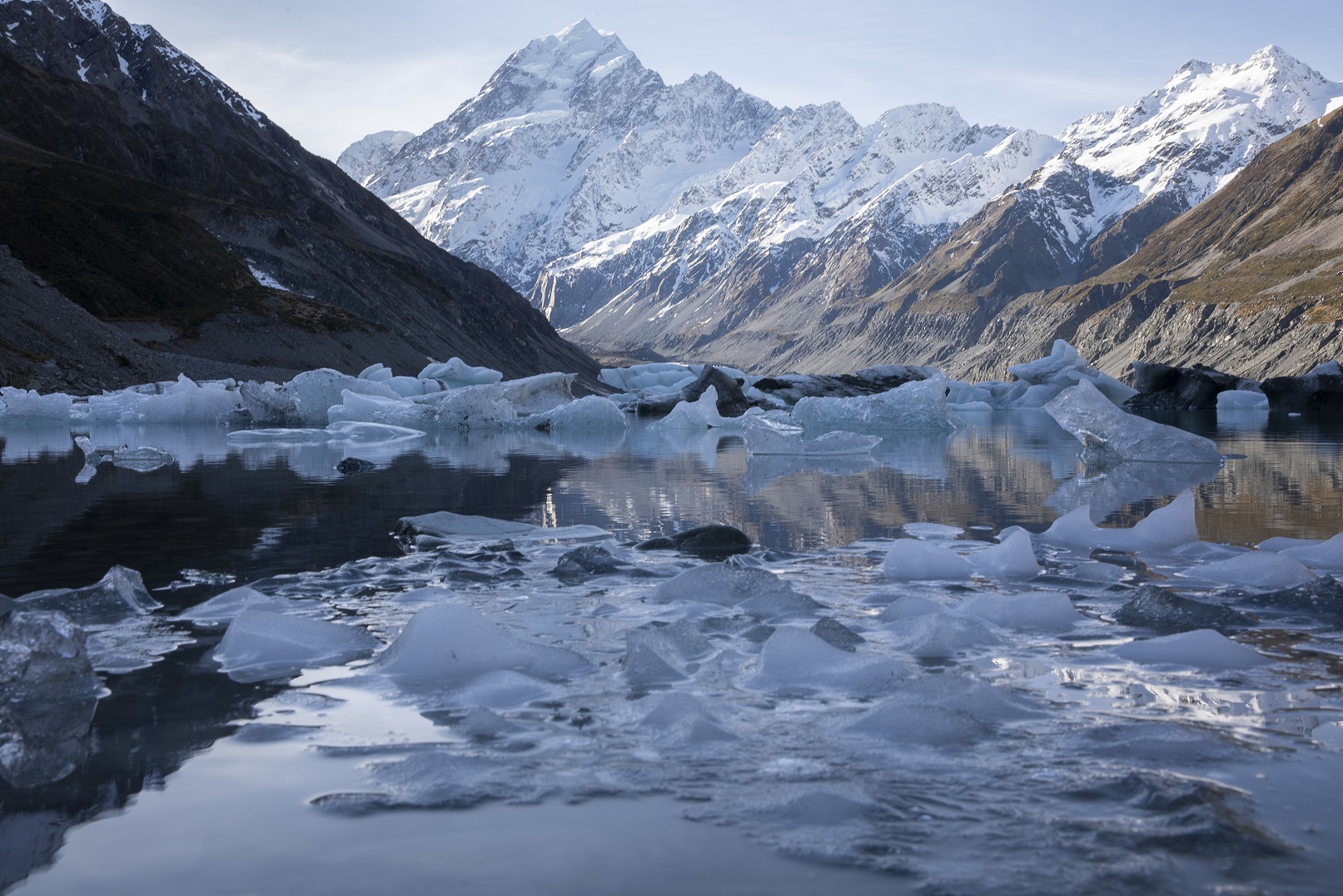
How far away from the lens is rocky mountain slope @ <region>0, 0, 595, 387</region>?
172 ft

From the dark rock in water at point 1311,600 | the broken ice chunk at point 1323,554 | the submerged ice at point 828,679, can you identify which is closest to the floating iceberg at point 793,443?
the submerged ice at point 828,679

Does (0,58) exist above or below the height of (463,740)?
above

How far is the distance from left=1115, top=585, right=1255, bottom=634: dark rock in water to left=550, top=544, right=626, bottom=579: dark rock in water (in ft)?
9.73

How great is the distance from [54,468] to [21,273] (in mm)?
32524

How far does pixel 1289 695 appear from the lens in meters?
3.92

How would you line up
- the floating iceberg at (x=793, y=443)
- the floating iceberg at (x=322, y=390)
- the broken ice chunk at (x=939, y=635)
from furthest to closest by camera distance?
1. the floating iceberg at (x=322, y=390)
2. the floating iceberg at (x=793, y=443)
3. the broken ice chunk at (x=939, y=635)

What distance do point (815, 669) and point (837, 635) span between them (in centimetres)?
55

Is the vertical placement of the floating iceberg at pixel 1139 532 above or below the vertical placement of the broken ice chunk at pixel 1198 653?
above

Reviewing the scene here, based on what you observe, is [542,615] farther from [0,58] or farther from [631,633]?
[0,58]

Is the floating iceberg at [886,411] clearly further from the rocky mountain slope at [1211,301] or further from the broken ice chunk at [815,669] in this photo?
the rocky mountain slope at [1211,301]

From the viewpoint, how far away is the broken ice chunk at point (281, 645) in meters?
4.52

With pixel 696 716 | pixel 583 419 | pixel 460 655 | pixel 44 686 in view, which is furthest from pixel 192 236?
pixel 696 716

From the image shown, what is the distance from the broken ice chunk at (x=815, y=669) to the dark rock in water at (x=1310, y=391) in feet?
171

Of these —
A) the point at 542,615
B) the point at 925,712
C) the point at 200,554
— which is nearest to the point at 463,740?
the point at 925,712
